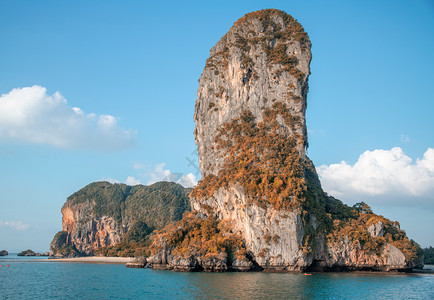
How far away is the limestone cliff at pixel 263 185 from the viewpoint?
51594mm

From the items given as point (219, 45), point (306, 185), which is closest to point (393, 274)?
point (306, 185)

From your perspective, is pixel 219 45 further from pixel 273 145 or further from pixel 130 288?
pixel 130 288

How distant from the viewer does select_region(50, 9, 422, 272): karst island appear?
2031 inches

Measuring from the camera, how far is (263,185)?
176ft

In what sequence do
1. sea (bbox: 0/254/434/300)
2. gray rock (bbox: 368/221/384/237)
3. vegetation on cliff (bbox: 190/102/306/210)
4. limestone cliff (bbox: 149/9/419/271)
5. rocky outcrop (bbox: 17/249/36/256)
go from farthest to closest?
rocky outcrop (bbox: 17/249/36/256) → gray rock (bbox: 368/221/384/237) → vegetation on cliff (bbox: 190/102/306/210) → limestone cliff (bbox: 149/9/419/271) → sea (bbox: 0/254/434/300)

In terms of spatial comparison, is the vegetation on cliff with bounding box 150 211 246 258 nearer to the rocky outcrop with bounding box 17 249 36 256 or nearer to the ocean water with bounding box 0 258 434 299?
the ocean water with bounding box 0 258 434 299

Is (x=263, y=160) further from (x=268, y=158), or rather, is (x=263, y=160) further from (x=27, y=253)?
(x=27, y=253)

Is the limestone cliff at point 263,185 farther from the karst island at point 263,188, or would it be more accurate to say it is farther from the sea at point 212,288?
the sea at point 212,288

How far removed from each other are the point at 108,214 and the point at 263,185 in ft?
269

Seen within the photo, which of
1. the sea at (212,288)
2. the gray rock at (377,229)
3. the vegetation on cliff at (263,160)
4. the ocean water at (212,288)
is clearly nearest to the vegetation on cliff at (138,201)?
the vegetation on cliff at (263,160)

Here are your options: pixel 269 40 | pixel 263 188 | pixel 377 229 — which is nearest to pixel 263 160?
pixel 263 188

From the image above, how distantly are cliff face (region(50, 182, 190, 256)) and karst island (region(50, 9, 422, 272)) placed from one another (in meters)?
54.0

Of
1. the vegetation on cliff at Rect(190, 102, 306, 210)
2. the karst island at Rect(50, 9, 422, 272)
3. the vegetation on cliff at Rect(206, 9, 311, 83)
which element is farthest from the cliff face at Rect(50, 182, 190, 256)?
the vegetation on cliff at Rect(206, 9, 311, 83)

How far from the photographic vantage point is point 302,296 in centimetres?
3092
